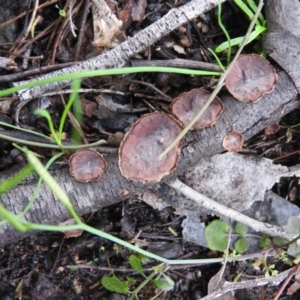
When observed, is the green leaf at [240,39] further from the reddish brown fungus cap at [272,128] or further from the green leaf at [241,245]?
the green leaf at [241,245]

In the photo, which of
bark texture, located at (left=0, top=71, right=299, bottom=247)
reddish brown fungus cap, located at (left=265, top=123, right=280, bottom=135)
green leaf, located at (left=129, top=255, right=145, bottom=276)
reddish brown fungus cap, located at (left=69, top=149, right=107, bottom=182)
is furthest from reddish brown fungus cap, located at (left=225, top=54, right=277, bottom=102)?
green leaf, located at (left=129, top=255, right=145, bottom=276)

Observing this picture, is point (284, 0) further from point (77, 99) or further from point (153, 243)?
point (153, 243)

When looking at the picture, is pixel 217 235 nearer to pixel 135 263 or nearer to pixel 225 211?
pixel 225 211

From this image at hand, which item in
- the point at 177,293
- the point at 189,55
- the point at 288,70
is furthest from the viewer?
the point at 177,293

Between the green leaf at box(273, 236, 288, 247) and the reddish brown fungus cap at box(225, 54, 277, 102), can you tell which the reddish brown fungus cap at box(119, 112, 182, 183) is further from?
the green leaf at box(273, 236, 288, 247)

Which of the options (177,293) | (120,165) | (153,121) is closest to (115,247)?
(177,293)

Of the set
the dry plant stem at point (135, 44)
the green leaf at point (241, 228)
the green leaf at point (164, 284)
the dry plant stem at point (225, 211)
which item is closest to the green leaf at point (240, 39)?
the dry plant stem at point (135, 44)

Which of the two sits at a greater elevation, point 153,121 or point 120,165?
point 153,121
